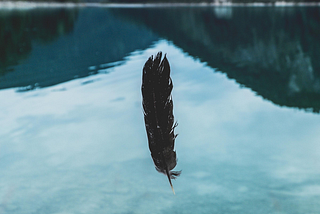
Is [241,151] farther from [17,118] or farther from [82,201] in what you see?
[17,118]

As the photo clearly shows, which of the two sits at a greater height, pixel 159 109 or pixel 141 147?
pixel 159 109

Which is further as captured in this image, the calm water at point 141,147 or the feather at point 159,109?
the calm water at point 141,147

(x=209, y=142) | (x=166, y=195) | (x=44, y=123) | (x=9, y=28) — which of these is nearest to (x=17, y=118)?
(x=44, y=123)

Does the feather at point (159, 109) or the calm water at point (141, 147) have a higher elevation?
the feather at point (159, 109)

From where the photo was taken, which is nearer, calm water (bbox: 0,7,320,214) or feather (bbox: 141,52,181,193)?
feather (bbox: 141,52,181,193)

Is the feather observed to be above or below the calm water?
above

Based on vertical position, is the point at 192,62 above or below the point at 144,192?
below

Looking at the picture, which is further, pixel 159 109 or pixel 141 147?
pixel 141 147

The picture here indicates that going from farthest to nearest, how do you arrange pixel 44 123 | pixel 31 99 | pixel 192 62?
pixel 192 62
pixel 31 99
pixel 44 123
